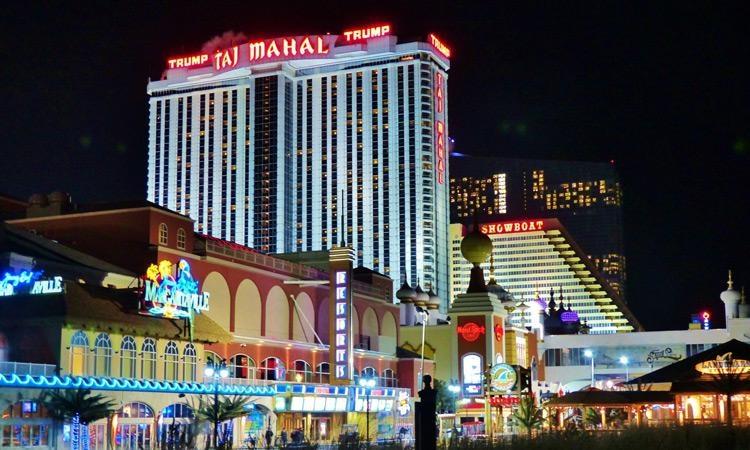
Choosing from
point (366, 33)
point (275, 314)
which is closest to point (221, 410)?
point (275, 314)

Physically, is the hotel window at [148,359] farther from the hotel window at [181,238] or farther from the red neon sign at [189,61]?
the red neon sign at [189,61]

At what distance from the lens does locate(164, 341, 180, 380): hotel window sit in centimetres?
6119

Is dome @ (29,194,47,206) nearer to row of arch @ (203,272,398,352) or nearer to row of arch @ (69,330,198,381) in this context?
row of arch @ (203,272,398,352)

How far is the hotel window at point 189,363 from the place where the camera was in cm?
6284

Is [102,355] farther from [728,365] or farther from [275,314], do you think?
[728,365]

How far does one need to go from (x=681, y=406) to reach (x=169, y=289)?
2901 cm

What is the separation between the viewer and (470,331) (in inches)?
3524

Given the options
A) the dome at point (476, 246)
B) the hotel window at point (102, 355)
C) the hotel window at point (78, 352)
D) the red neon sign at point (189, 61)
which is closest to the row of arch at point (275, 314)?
the dome at point (476, 246)

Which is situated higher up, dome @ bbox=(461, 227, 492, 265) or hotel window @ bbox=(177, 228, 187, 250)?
dome @ bbox=(461, 227, 492, 265)

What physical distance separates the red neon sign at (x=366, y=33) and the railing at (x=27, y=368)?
409ft

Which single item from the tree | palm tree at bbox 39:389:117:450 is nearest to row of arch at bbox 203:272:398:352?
palm tree at bbox 39:389:117:450

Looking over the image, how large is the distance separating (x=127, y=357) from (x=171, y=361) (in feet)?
13.0

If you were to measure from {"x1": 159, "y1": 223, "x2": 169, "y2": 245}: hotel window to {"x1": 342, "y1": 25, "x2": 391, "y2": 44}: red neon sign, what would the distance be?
106093mm

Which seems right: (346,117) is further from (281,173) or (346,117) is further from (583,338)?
(583,338)
